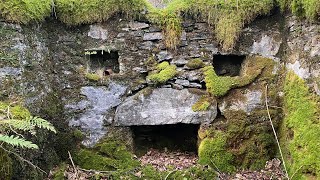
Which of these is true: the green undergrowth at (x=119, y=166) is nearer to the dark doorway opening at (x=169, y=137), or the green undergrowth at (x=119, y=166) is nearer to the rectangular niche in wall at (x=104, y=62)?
the dark doorway opening at (x=169, y=137)

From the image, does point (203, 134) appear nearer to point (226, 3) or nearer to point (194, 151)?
point (194, 151)

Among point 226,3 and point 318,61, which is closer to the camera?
point 318,61

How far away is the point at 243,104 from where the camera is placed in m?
5.68

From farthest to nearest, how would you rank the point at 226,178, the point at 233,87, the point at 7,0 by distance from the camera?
the point at 233,87
the point at 226,178
the point at 7,0

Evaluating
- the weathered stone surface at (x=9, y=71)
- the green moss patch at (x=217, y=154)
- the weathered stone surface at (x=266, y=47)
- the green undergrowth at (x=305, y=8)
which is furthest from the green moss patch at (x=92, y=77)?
the green undergrowth at (x=305, y=8)

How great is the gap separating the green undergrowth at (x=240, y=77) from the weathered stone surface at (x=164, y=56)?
622 millimetres

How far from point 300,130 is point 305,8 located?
66.6 inches

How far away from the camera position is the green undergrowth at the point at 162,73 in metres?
5.74

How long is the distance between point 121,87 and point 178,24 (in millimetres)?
1430

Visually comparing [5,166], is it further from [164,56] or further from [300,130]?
[300,130]

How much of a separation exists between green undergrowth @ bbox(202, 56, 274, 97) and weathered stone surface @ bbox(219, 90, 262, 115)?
7.6 inches

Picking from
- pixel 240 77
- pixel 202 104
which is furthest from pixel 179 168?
pixel 240 77

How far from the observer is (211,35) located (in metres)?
5.87

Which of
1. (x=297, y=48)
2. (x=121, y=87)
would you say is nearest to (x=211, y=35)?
(x=297, y=48)
